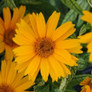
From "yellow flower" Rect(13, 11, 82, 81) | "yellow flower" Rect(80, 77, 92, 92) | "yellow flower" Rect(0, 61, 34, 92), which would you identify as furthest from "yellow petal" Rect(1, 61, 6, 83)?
"yellow flower" Rect(80, 77, 92, 92)

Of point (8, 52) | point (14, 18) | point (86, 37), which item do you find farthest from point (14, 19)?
point (86, 37)

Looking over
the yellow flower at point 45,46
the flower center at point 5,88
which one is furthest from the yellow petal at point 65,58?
the flower center at point 5,88

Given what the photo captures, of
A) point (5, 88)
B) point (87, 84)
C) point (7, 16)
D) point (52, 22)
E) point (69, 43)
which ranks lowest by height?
point (87, 84)

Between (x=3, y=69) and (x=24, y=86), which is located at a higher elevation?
(x=3, y=69)

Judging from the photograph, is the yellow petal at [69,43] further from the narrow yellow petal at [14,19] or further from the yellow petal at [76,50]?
the narrow yellow petal at [14,19]

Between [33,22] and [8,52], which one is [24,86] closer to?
[8,52]

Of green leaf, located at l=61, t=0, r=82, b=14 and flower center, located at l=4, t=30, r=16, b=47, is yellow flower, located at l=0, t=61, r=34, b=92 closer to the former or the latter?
flower center, located at l=4, t=30, r=16, b=47

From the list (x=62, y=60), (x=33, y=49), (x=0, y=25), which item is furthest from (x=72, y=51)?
(x=0, y=25)
